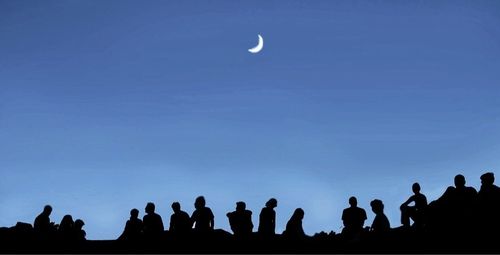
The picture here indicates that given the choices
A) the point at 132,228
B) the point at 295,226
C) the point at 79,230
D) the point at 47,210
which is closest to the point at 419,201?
the point at 295,226

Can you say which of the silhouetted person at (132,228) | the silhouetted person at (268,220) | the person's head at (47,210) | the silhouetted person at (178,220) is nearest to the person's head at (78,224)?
the person's head at (47,210)

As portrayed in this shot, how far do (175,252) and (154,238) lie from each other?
3.98 ft

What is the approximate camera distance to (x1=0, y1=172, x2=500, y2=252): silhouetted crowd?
9.75 meters

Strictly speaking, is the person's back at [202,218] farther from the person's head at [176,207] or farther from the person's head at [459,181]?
the person's head at [459,181]

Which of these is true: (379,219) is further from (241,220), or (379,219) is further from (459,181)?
(241,220)

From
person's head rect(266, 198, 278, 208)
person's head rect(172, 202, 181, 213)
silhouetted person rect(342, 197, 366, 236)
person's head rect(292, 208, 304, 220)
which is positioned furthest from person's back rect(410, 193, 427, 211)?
person's head rect(172, 202, 181, 213)

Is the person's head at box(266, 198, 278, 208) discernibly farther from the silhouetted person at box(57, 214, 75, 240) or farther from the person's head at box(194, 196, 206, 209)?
the silhouetted person at box(57, 214, 75, 240)

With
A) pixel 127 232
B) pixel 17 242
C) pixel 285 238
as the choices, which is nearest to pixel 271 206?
pixel 285 238

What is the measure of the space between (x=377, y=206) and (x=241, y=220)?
3579 millimetres

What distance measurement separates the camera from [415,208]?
11.4 meters

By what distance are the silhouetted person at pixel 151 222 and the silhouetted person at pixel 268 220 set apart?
2.74m

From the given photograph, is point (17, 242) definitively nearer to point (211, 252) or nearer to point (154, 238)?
point (154, 238)

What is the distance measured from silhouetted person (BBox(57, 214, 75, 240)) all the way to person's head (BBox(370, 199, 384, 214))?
832cm

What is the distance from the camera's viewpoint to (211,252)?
33.2 feet
